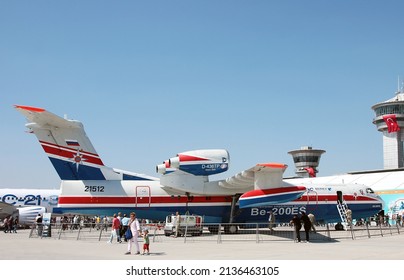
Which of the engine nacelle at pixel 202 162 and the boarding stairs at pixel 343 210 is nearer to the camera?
the engine nacelle at pixel 202 162

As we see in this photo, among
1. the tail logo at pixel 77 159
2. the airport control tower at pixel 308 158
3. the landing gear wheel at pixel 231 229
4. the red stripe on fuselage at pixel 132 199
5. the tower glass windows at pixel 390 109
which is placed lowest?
the landing gear wheel at pixel 231 229

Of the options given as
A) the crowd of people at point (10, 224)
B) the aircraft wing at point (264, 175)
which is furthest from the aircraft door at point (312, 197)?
the crowd of people at point (10, 224)

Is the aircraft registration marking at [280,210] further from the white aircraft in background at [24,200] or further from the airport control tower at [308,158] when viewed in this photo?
the airport control tower at [308,158]

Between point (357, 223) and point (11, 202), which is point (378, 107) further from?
point (11, 202)

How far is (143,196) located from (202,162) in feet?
12.5

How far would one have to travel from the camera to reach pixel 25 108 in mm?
20359

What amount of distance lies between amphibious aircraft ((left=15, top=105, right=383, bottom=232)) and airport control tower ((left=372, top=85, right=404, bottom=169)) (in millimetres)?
69050

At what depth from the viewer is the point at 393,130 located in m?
88.5

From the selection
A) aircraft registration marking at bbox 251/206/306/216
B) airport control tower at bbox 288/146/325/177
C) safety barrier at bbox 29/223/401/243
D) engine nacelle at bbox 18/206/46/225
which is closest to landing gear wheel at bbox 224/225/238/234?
safety barrier at bbox 29/223/401/243

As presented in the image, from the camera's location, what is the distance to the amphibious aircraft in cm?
2230

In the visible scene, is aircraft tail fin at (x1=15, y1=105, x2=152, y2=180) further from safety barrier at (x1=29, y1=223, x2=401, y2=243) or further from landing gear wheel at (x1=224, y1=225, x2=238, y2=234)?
landing gear wheel at (x1=224, y1=225, x2=238, y2=234)

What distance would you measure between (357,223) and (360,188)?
8.75 meters

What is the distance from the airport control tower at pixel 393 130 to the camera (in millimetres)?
87938
